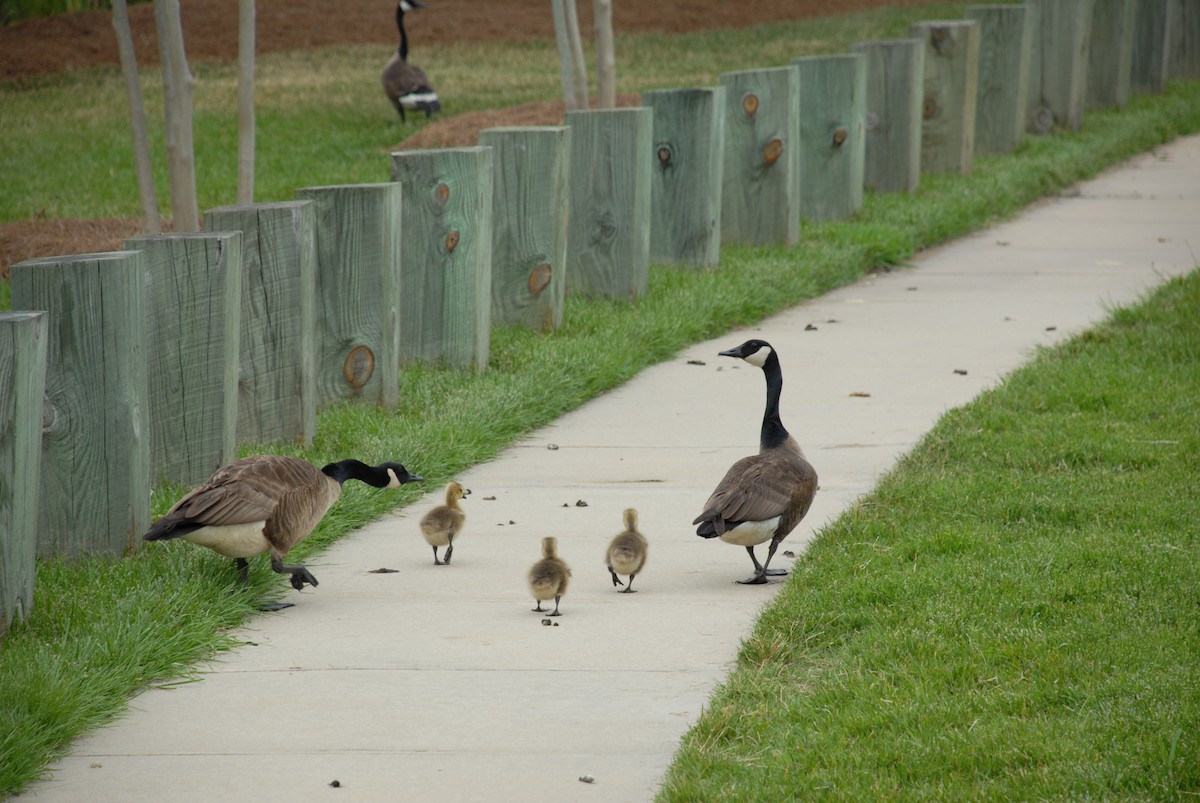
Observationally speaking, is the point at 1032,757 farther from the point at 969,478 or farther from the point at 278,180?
the point at 278,180

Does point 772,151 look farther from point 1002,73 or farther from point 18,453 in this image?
point 18,453

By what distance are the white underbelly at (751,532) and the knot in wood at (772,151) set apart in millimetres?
6523

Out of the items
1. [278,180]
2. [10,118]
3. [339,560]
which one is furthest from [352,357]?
[10,118]

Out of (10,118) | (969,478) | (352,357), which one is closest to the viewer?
(969,478)

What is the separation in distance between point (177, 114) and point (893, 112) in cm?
697

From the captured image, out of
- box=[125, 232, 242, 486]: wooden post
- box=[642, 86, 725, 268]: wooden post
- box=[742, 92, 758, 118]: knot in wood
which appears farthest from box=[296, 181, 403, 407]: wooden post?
box=[742, 92, 758, 118]: knot in wood

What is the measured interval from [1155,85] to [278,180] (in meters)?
12.9

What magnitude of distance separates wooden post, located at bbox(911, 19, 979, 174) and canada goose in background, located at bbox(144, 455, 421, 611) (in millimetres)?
10196

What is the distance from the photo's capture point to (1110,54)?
63.0ft

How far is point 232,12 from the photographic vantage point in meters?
26.2

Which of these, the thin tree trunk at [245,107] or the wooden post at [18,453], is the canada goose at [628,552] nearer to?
the wooden post at [18,453]

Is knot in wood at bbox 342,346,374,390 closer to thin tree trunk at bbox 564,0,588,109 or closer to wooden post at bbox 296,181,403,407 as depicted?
wooden post at bbox 296,181,403,407

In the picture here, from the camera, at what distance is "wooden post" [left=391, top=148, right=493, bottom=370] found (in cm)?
835

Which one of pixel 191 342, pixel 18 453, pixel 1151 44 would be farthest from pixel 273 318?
pixel 1151 44
